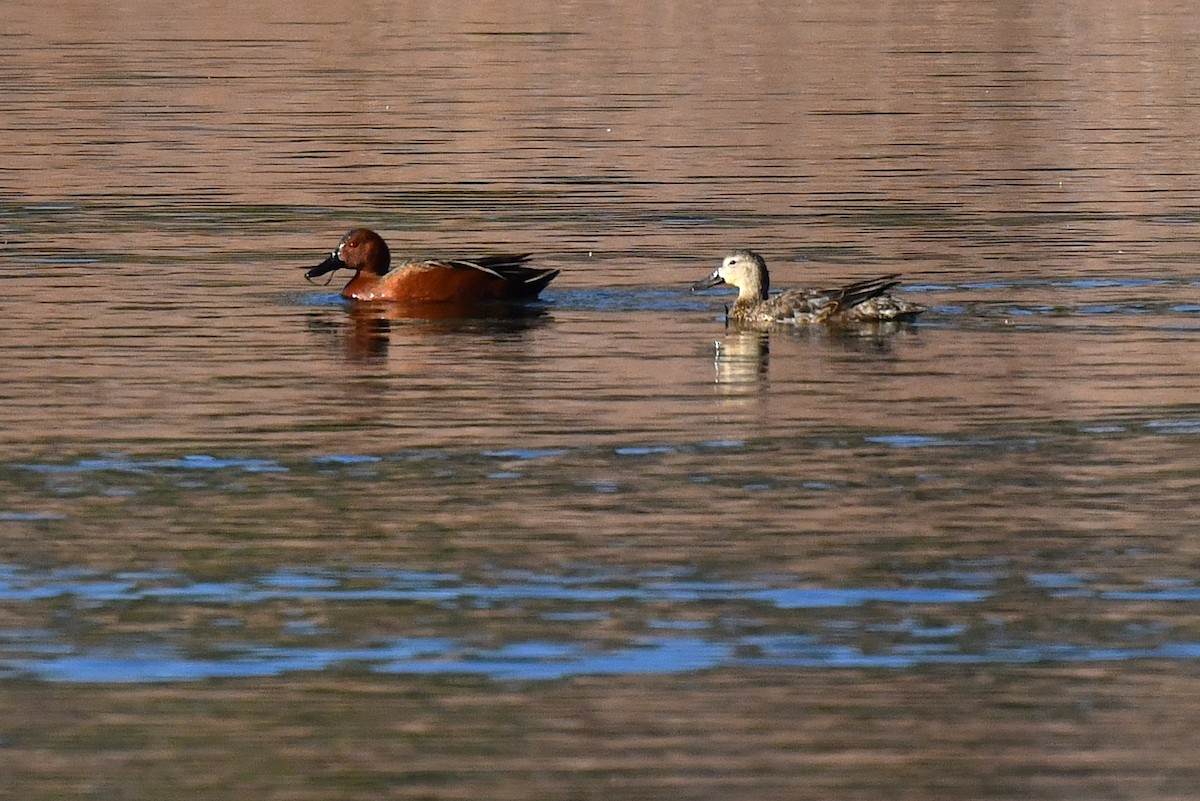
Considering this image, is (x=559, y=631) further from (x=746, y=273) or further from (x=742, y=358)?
(x=746, y=273)

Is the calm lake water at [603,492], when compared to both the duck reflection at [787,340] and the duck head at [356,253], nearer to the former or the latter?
the duck reflection at [787,340]

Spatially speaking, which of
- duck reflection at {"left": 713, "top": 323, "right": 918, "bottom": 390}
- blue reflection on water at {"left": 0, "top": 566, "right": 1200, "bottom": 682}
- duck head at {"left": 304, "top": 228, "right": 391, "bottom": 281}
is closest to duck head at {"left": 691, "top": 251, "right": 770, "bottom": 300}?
duck reflection at {"left": 713, "top": 323, "right": 918, "bottom": 390}

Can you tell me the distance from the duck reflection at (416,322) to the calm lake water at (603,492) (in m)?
0.09

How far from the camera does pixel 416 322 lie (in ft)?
56.7

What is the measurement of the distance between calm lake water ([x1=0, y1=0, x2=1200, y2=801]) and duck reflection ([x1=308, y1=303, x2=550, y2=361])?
3.5 inches

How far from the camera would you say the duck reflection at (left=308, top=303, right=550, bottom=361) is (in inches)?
649

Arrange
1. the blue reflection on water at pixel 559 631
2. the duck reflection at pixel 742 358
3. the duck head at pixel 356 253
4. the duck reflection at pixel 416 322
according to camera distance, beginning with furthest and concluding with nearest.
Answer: the duck head at pixel 356 253 < the duck reflection at pixel 416 322 < the duck reflection at pixel 742 358 < the blue reflection on water at pixel 559 631

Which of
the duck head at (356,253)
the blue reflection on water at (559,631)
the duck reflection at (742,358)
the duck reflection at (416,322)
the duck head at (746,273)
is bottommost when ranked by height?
→ the blue reflection on water at (559,631)

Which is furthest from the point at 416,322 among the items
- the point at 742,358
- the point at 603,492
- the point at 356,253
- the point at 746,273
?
the point at 603,492

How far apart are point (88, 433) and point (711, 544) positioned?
3.72 m

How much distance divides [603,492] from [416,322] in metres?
6.25

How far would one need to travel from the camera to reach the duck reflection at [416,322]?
1648cm

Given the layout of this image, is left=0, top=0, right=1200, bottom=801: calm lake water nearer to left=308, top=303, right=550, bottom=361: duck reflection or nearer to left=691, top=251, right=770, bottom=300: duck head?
left=308, top=303, right=550, bottom=361: duck reflection

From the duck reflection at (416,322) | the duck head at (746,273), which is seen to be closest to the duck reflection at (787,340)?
the duck head at (746,273)
